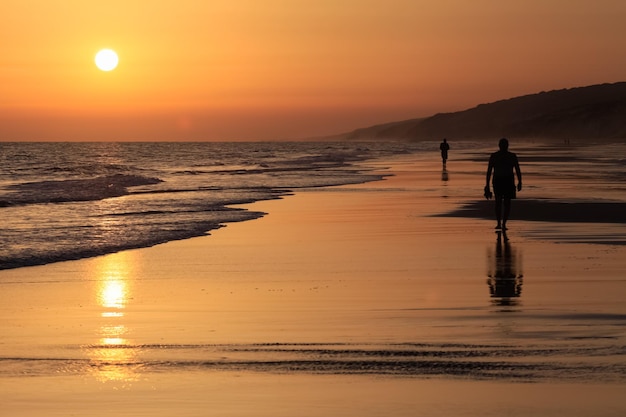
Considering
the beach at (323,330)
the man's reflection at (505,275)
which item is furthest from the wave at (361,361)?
the man's reflection at (505,275)

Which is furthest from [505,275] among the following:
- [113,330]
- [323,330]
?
[113,330]

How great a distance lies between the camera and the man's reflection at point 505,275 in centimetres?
1063

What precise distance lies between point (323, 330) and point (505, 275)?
4.16 meters

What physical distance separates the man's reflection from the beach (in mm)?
37

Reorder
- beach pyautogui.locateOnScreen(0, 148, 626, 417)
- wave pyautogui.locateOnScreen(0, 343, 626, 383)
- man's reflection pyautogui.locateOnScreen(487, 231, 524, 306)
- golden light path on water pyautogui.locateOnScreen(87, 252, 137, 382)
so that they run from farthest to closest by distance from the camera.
Result: man's reflection pyautogui.locateOnScreen(487, 231, 524, 306), golden light path on water pyautogui.locateOnScreen(87, 252, 137, 382), wave pyautogui.locateOnScreen(0, 343, 626, 383), beach pyautogui.locateOnScreen(0, 148, 626, 417)

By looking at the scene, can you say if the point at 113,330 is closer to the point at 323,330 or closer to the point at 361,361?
the point at 323,330

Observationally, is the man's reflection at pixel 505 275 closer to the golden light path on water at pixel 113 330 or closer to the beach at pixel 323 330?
the beach at pixel 323 330

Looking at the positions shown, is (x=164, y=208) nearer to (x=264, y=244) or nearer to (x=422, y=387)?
A: (x=264, y=244)

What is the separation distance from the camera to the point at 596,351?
306 inches

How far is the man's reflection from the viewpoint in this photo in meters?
10.6

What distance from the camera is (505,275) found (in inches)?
488

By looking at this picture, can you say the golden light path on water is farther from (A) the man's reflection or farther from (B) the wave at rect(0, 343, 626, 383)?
(A) the man's reflection

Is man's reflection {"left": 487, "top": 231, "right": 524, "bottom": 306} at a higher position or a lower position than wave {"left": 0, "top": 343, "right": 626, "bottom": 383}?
lower

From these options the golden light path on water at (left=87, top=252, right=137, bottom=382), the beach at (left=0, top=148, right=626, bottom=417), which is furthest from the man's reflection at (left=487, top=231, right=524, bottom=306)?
the golden light path on water at (left=87, top=252, right=137, bottom=382)
